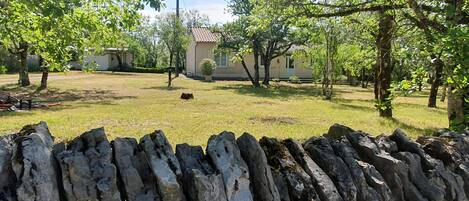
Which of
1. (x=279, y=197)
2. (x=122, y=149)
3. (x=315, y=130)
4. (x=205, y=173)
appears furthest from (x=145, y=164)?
(x=315, y=130)

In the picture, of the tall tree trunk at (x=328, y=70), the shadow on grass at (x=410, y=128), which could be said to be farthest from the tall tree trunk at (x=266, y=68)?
the shadow on grass at (x=410, y=128)

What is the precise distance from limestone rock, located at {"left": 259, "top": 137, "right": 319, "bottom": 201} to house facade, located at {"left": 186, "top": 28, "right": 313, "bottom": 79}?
4736 centimetres

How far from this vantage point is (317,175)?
2.62m

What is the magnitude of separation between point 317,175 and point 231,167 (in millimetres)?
588

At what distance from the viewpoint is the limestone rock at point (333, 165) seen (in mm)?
2641

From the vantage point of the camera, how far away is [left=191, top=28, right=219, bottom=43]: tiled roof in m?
51.3

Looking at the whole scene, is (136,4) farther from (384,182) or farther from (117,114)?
(117,114)

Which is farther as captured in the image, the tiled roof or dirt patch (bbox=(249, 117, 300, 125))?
the tiled roof

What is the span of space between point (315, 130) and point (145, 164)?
11511 millimetres

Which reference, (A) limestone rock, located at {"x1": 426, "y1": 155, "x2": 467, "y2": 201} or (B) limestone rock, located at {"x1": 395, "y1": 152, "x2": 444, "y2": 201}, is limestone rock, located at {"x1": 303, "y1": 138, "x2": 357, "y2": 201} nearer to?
(B) limestone rock, located at {"x1": 395, "y1": 152, "x2": 444, "y2": 201}

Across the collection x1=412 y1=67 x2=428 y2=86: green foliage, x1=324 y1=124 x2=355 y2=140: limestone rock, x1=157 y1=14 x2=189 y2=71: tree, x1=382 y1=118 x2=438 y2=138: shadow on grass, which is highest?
x1=157 y1=14 x2=189 y2=71: tree

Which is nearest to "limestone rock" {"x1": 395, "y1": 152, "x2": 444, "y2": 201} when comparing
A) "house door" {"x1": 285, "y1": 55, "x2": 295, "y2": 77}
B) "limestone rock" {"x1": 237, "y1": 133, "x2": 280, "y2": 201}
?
"limestone rock" {"x1": 237, "y1": 133, "x2": 280, "y2": 201}

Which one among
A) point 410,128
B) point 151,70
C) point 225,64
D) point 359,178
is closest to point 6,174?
point 359,178

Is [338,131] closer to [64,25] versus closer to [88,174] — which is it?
[88,174]
